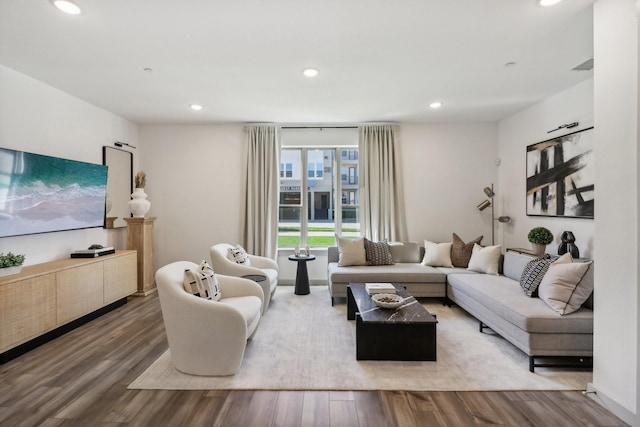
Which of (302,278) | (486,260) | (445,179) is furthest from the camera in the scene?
(445,179)

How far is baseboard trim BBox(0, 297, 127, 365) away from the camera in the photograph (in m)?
2.87

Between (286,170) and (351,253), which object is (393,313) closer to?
(351,253)

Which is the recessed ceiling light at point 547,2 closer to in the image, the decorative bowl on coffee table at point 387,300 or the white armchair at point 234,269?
the decorative bowl on coffee table at point 387,300

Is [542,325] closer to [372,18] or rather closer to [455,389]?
[455,389]

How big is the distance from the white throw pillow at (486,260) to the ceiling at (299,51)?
2.02 m

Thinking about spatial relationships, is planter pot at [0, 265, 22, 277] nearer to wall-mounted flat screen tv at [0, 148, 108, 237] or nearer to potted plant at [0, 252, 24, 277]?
potted plant at [0, 252, 24, 277]

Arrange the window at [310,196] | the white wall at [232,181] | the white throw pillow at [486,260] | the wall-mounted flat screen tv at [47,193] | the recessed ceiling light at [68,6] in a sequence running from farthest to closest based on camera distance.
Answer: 1. the window at [310,196]
2. the white wall at [232,181]
3. the white throw pillow at [486,260]
4. the wall-mounted flat screen tv at [47,193]
5. the recessed ceiling light at [68,6]

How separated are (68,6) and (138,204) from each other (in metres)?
3.13

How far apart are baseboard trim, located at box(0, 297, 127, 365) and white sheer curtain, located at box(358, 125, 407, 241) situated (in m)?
3.82

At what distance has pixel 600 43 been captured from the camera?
2219 millimetres

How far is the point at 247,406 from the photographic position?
220 centimetres

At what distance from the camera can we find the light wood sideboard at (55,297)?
2836 millimetres

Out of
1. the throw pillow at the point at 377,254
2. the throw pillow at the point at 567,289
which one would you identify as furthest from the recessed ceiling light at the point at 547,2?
the throw pillow at the point at 377,254

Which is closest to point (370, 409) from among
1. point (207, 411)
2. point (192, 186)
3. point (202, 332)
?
point (207, 411)
